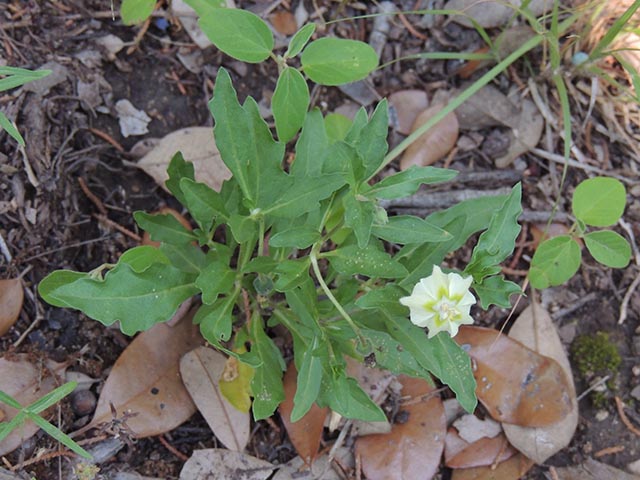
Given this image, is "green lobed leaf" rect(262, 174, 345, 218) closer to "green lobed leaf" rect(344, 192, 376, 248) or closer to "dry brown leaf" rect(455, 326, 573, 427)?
"green lobed leaf" rect(344, 192, 376, 248)

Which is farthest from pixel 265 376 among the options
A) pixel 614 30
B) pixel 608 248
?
pixel 614 30

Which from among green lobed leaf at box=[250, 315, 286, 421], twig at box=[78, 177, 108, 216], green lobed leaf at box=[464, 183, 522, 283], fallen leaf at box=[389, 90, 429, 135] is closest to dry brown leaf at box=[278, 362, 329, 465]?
green lobed leaf at box=[250, 315, 286, 421]

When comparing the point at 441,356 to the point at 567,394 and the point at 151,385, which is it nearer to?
the point at 567,394

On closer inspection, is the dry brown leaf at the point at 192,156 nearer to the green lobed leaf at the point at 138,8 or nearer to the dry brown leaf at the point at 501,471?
the green lobed leaf at the point at 138,8

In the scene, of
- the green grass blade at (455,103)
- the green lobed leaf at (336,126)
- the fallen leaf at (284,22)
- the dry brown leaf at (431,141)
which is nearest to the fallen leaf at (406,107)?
the dry brown leaf at (431,141)

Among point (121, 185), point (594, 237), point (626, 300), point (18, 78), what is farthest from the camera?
point (626, 300)

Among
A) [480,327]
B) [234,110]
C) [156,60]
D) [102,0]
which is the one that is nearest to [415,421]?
[480,327]
